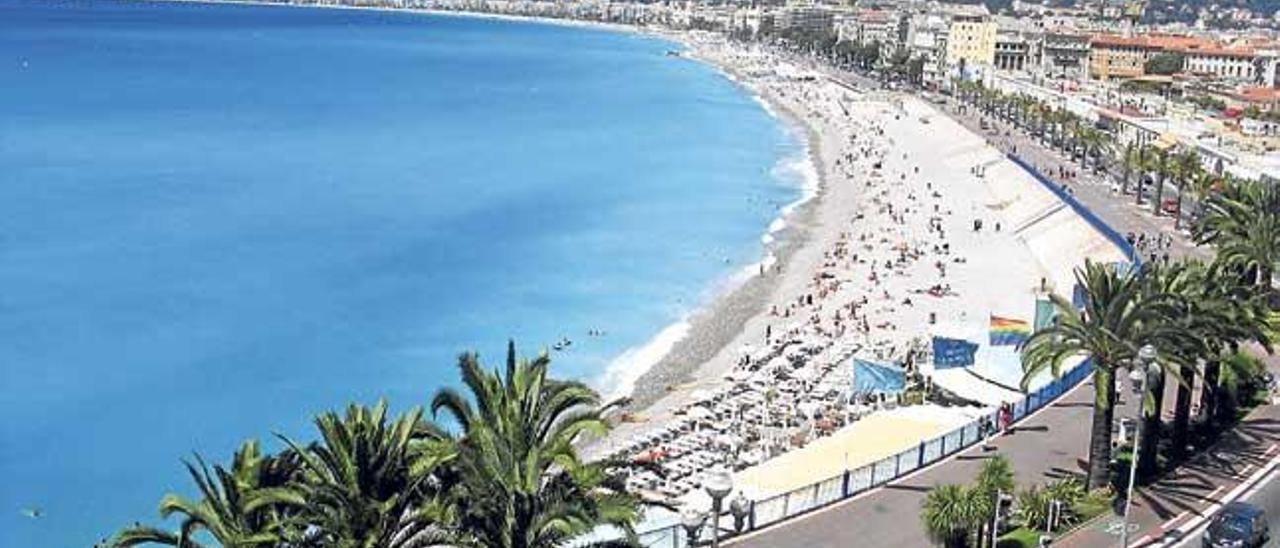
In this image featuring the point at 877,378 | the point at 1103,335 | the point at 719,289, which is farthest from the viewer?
the point at 719,289

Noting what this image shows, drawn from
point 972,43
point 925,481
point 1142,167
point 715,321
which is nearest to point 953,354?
point 925,481

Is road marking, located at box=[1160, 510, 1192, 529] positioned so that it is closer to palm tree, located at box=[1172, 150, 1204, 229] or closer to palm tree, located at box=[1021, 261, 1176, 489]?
palm tree, located at box=[1021, 261, 1176, 489]

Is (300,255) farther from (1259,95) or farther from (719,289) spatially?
(1259,95)

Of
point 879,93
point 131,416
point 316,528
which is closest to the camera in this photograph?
point 316,528

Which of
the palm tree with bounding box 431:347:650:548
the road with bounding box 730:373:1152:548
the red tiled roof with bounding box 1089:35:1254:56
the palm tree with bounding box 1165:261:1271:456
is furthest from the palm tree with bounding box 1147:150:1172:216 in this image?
the red tiled roof with bounding box 1089:35:1254:56

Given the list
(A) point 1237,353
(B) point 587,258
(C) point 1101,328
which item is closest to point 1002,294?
(B) point 587,258

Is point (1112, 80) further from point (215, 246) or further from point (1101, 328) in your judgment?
point (1101, 328)

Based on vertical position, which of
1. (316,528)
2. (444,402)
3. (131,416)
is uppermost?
(444,402)

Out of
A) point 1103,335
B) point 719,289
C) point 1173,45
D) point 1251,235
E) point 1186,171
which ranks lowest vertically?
point 719,289

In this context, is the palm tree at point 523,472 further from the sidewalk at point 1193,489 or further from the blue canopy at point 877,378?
the blue canopy at point 877,378
